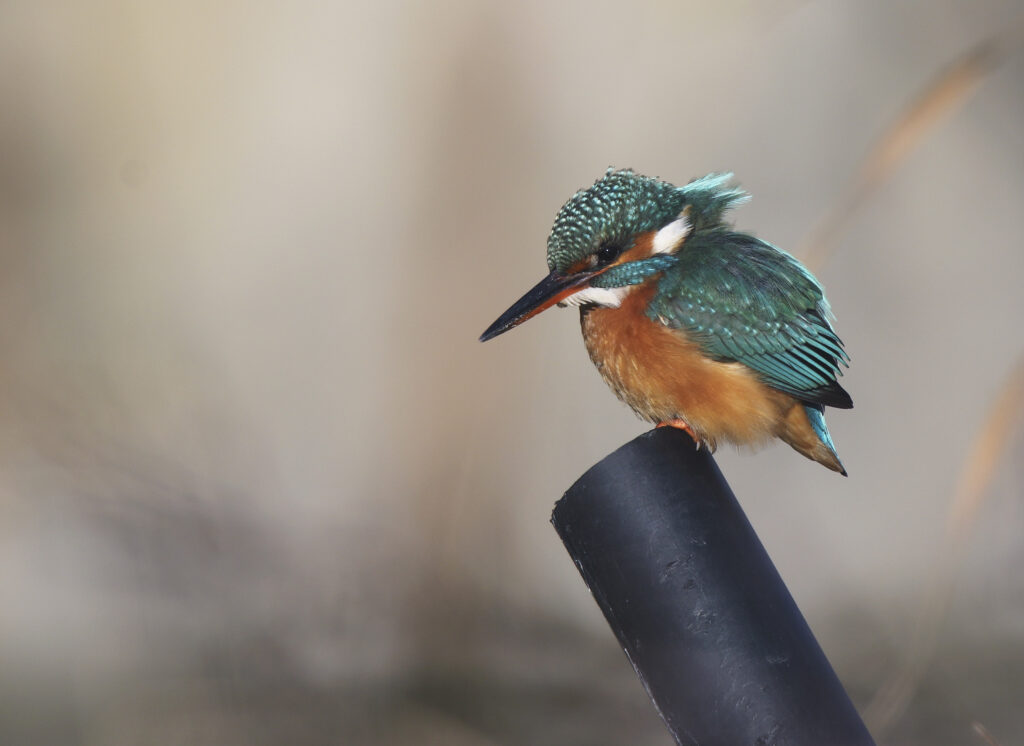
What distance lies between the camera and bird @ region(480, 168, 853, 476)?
1233 millimetres

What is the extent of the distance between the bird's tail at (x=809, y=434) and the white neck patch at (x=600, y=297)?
261mm

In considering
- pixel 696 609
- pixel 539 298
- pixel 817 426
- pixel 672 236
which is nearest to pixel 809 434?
pixel 817 426

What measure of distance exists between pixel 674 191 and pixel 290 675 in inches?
73.8

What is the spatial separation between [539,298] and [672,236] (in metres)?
0.24

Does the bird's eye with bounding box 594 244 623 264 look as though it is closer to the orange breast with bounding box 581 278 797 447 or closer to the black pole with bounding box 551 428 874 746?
the orange breast with bounding box 581 278 797 447

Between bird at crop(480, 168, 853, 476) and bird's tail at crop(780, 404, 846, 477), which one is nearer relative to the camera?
bird at crop(480, 168, 853, 476)

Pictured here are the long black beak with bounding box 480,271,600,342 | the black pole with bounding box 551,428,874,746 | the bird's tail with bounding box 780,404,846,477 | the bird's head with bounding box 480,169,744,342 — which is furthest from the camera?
the bird's tail with bounding box 780,404,846,477

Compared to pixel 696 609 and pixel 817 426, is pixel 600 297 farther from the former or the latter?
pixel 696 609

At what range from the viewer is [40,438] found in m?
2.60

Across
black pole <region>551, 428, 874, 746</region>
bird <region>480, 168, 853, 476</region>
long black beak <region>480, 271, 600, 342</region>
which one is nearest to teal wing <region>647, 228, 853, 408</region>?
bird <region>480, 168, 853, 476</region>

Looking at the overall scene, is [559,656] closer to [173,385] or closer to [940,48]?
[173,385]

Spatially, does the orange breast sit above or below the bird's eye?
below

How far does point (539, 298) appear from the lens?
1.16 meters

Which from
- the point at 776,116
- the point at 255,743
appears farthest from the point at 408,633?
the point at 776,116
